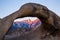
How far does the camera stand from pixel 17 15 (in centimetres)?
195

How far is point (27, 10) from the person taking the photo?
2.13 metres

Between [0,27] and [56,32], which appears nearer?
[0,27]

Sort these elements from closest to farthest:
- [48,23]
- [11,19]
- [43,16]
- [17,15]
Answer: [11,19] < [17,15] < [43,16] < [48,23]

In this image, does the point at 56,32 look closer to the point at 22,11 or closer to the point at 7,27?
the point at 22,11

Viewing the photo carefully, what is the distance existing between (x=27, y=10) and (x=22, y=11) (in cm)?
8


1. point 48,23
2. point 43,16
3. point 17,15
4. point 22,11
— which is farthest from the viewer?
point 48,23

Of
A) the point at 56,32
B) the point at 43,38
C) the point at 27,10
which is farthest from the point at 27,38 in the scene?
the point at 27,10

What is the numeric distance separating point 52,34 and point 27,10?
2.25 feet

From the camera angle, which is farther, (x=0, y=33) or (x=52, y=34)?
(x=52, y=34)

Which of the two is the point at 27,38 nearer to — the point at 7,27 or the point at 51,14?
the point at 51,14

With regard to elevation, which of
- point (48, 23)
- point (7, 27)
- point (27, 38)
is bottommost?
point (27, 38)

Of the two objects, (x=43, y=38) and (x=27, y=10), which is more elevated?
(x=27, y=10)

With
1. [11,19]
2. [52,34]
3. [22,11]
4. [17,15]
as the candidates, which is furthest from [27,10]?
[52,34]


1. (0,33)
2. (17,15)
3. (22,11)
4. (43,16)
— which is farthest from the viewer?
(43,16)
